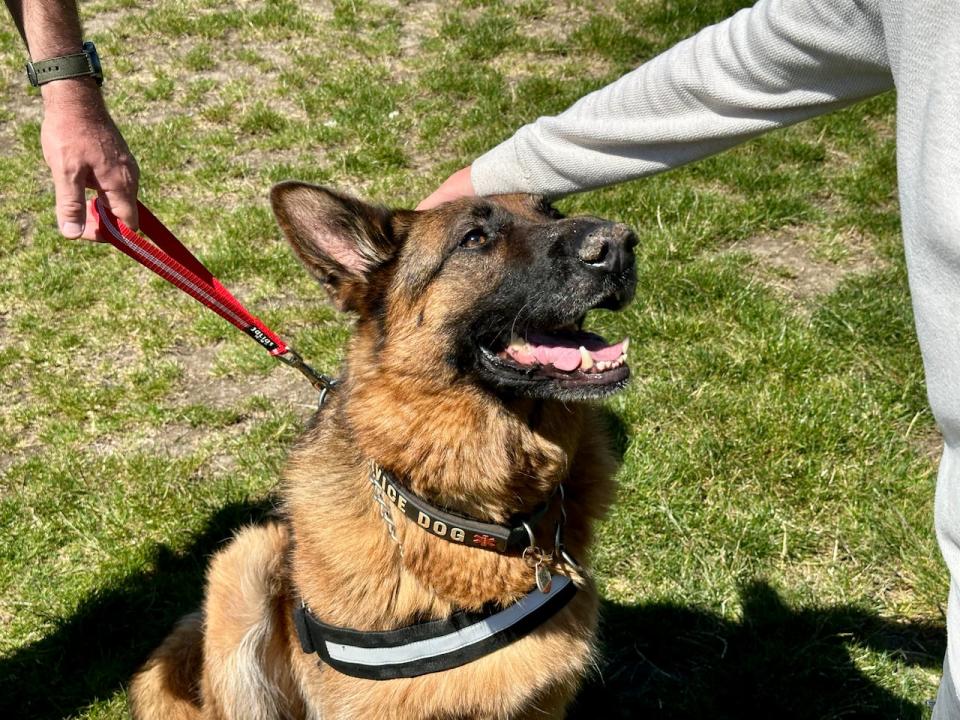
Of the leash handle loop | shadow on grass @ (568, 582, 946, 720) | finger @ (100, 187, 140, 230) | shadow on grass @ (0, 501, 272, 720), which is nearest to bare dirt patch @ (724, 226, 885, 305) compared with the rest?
shadow on grass @ (568, 582, 946, 720)

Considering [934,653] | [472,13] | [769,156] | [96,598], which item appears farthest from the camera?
[472,13]

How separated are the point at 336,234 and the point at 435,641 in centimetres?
150

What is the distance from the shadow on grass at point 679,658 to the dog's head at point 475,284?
162 cm

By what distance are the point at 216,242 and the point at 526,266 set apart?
3.95m

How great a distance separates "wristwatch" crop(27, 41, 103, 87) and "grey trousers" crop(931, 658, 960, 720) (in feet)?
10.1

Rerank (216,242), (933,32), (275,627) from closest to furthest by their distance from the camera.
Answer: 1. (933,32)
2. (275,627)
3. (216,242)

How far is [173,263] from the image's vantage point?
312 centimetres

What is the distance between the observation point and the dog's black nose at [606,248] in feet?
9.12

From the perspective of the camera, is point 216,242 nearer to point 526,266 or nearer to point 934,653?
point 526,266

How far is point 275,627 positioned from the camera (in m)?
3.13

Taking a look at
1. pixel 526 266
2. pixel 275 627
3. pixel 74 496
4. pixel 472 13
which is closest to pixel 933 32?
pixel 526 266

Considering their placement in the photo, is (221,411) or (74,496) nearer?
(74,496)

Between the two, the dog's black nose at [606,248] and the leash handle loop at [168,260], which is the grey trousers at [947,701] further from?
the leash handle loop at [168,260]

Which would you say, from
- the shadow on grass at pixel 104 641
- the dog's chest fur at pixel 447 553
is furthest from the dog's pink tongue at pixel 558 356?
the shadow on grass at pixel 104 641
